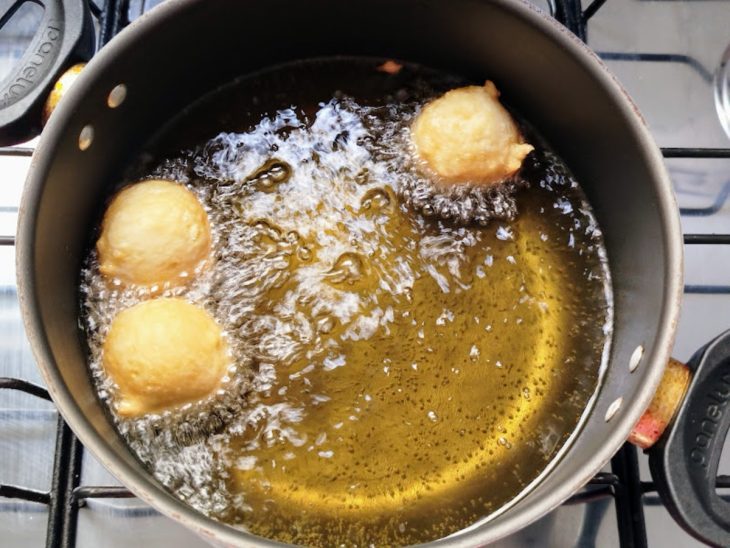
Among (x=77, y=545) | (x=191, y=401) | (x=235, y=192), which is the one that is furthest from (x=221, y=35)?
(x=77, y=545)

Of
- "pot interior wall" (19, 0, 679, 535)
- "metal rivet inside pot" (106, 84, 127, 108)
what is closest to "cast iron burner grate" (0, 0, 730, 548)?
"pot interior wall" (19, 0, 679, 535)

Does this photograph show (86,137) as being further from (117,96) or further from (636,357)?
(636,357)

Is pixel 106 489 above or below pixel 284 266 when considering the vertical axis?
below

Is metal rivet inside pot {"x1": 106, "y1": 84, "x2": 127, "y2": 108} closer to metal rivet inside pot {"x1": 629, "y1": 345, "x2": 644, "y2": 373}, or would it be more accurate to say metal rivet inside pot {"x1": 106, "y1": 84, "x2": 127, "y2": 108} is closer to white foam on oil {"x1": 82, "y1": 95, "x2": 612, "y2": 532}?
white foam on oil {"x1": 82, "y1": 95, "x2": 612, "y2": 532}

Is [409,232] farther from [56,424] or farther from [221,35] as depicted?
[56,424]

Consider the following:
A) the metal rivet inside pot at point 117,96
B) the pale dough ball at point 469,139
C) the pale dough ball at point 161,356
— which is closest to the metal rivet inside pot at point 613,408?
the pale dough ball at point 469,139

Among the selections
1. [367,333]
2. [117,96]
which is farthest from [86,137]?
[367,333]

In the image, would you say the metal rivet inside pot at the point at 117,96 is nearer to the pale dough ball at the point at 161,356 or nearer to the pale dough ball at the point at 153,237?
the pale dough ball at the point at 153,237
